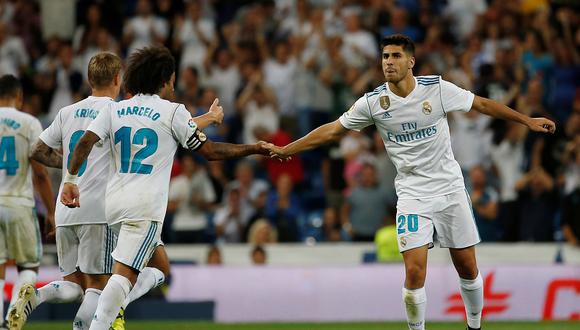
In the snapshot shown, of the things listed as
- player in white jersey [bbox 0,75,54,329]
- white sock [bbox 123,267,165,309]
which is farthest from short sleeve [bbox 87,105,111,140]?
player in white jersey [bbox 0,75,54,329]

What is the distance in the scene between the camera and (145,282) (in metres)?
10.0

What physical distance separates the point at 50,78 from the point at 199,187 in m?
3.90

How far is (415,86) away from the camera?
10.4m

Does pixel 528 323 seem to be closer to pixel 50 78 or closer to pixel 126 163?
pixel 126 163

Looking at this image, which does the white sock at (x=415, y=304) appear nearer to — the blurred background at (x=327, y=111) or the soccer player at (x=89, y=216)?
the soccer player at (x=89, y=216)

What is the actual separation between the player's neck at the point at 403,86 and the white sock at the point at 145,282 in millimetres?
2560

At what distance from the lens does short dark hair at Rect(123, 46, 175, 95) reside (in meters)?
9.55

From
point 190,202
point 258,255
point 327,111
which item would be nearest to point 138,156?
point 258,255

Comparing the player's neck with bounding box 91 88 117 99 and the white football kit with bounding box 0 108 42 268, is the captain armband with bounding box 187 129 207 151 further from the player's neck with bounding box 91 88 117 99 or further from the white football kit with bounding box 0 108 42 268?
the white football kit with bounding box 0 108 42 268

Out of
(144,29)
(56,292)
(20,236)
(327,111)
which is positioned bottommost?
(56,292)

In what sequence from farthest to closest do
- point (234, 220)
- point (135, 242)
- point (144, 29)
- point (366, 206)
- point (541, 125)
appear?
1. point (144, 29)
2. point (234, 220)
3. point (366, 206)
4. point (541, 125)
5. point (135, 242)

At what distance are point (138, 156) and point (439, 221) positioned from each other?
2720 millimetres

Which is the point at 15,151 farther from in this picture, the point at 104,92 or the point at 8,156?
the point at 104,92

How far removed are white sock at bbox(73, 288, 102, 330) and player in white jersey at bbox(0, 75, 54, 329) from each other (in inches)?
70.5
